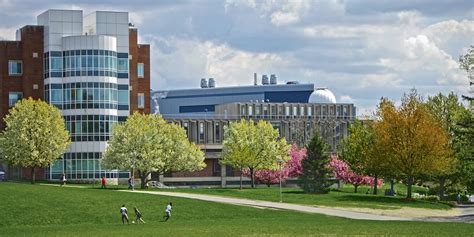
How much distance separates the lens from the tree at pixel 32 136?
95.6m

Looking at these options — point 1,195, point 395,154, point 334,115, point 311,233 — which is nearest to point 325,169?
point 395,154

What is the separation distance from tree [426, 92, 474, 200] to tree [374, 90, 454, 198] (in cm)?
156

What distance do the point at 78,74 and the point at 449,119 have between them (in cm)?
4174

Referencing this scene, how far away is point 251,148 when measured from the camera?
339ft

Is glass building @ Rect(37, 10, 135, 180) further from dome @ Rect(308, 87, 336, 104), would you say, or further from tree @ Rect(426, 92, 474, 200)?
dome @ Rect(308, 87, 336, 104)

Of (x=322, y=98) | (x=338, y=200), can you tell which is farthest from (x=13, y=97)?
(x=322, y=98)

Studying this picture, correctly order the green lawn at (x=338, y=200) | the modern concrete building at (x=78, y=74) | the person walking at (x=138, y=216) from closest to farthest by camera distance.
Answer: the person walking at (x=138, y=216) < the green lawn at (x=338, y=200) < the modern concrete building at (x=78, y=74)

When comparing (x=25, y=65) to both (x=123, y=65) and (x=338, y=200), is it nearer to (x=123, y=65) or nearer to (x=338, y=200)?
(x=123, y=65)

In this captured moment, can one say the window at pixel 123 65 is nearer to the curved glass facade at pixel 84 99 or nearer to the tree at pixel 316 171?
the curved glass facade at pixel 84 99

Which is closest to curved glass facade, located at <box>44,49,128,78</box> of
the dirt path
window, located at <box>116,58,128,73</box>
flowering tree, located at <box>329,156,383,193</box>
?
window, located at <box>116,58,128,73</box>

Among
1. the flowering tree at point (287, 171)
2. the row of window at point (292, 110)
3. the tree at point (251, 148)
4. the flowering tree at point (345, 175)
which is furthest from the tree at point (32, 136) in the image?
the row of window at point (292, 110)

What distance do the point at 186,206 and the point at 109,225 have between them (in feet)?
35.6

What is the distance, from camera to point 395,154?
88125mm

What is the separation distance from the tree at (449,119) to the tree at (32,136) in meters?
38.2
